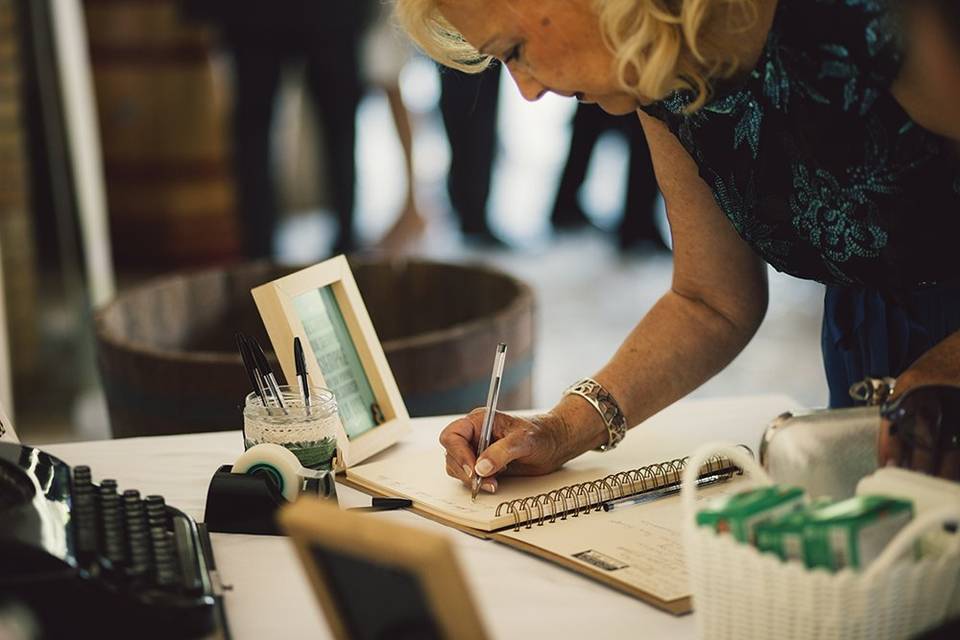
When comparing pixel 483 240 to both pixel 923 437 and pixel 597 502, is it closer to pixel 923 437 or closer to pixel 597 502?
pixel 597 502

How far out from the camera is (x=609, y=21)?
3.63 ft

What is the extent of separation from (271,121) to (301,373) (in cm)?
383

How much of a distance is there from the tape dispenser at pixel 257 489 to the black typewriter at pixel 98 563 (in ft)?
0.36

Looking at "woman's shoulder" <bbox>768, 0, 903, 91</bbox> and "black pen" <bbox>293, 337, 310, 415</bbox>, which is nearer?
Answer: "woman's shoulder" <bbox>768, 0, 903, 91</bbox>

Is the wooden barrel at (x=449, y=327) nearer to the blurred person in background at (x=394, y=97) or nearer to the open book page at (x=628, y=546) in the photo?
the open book page at (x=628, y=546)

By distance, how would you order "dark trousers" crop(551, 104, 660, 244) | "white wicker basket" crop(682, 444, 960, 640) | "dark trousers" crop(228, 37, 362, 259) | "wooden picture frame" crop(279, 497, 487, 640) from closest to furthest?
"wooden picture frame" crop(279, 497, 487, 640)
"white wicker basket" crop(682, 444, 960, 640)
"dark trousers" crop(228, 37, 362, 259)
"dark trousers" crop(551, 104, 660, 244)

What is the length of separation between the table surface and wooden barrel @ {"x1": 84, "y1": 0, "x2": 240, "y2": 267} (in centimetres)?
355

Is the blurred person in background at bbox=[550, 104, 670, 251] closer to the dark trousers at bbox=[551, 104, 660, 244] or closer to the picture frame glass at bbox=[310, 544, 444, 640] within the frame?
the dark trousers at bbox=[551, 104, 660, 244]

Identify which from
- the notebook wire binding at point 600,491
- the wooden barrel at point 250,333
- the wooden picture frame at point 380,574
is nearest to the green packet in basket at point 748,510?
the wooden picture frame at point 380,574

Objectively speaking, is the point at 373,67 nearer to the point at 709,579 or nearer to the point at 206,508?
the point at 206,508

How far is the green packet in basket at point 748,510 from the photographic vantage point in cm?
84

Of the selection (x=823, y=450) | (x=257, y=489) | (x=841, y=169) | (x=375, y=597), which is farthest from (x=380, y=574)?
(x=841, y=169)

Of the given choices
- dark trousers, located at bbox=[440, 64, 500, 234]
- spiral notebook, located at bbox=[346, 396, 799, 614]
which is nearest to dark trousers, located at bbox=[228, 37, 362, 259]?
dark trousers, located at bbox=[440, 64, 500, 234]

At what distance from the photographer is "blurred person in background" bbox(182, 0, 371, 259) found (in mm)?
4695
